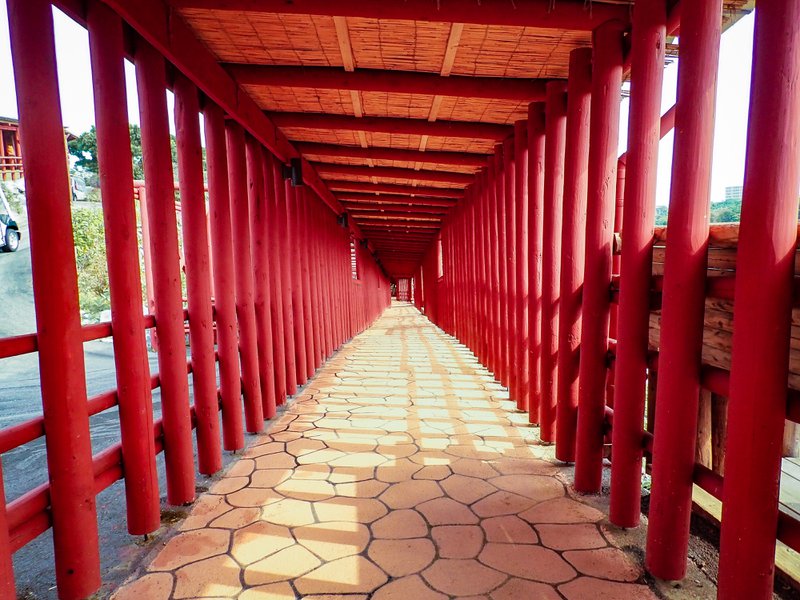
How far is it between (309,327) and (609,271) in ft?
18.9

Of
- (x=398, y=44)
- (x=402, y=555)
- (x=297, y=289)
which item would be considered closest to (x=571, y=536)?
(x=402, y=555)

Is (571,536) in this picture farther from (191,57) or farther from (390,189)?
(390,189)

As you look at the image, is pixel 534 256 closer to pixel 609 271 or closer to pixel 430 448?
pixel 609 271

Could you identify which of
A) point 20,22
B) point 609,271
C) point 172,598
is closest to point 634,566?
point 609,271

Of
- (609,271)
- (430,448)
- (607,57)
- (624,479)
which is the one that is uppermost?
(607,57)

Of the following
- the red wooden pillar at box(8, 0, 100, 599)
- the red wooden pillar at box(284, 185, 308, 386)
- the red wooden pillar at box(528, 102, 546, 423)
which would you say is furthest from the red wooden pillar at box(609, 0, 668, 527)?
the red wooden pillar at box(284, 185, 308, 386)

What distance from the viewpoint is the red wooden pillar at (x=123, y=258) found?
2709mm

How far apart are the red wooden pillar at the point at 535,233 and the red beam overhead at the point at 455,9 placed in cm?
177

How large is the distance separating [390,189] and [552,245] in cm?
572

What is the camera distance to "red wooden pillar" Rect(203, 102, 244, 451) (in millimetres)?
4297

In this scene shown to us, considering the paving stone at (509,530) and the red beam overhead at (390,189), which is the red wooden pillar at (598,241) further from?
the red beam overhead at (390,189)

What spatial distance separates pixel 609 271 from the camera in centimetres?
334

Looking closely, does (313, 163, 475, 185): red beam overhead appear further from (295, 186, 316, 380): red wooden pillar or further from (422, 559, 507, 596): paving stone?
(422, 559, 507, 596): paving stone

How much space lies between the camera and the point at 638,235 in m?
2.78
